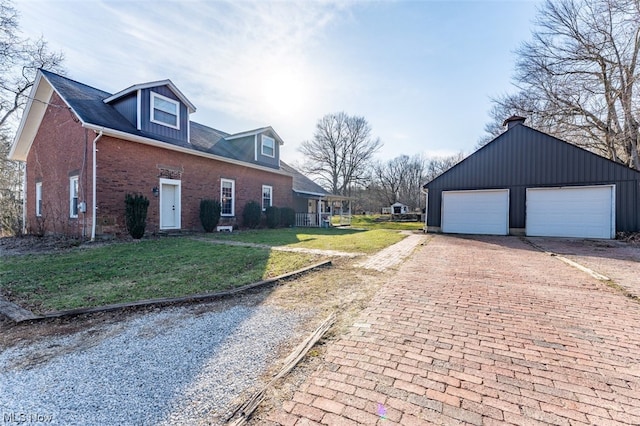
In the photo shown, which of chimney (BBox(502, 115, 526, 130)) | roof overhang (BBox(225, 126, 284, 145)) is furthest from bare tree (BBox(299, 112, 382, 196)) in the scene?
chimney (BBox(502, 115, 526, 130))

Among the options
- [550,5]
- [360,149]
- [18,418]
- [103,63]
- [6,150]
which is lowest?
[18,418]

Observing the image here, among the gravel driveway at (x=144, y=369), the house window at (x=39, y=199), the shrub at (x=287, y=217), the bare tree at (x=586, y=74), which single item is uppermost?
the bare tree at (x=586, y=74)

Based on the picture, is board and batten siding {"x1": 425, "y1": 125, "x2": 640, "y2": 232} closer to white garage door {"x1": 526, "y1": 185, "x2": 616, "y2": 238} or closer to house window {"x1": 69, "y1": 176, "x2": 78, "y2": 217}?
white garage door {"x1": 526, "y1": 185, "x2": 616, "y2": 238}

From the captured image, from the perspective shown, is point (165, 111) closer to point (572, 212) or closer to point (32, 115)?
point (32, 115)

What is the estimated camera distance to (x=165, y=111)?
12438 mm

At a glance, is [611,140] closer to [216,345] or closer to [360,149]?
[216,345]

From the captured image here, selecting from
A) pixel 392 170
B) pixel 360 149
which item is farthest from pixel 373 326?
pixel 392 170

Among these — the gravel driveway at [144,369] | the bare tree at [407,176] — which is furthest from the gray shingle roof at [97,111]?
the bare tree at [407,176]

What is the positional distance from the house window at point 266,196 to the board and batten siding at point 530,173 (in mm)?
9331

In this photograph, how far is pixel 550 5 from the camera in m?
15.6

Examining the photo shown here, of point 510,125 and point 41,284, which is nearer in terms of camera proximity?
point 41,284

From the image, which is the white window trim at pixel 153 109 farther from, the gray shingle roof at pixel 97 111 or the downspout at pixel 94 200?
the downspout at pixel 94 200

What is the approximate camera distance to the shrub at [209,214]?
12953 millimetres

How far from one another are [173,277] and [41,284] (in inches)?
82.6
